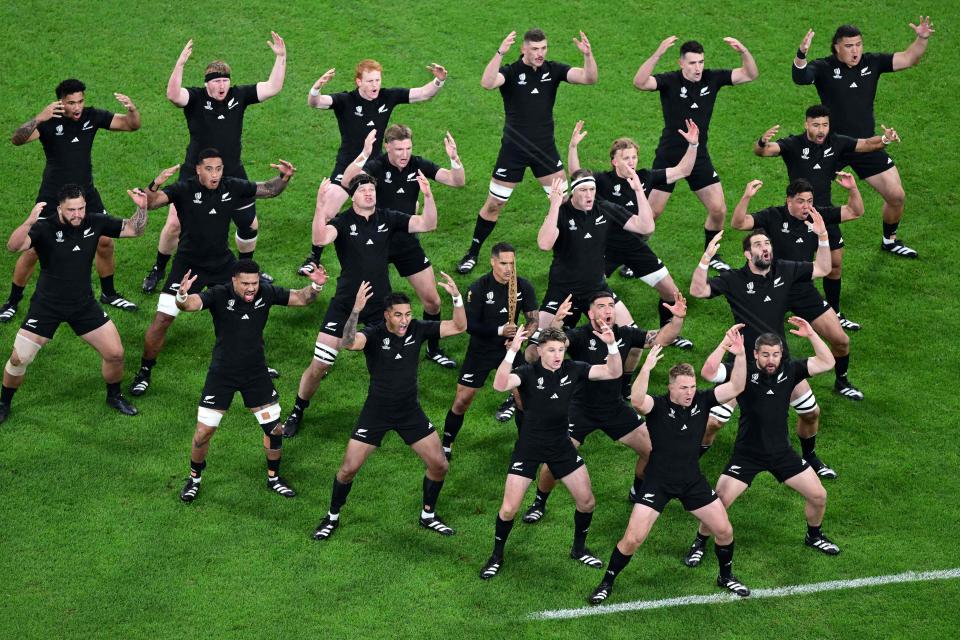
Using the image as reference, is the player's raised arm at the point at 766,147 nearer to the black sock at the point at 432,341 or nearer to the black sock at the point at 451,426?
the black sock at the point at 432,341

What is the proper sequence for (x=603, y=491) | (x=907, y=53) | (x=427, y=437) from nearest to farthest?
(x=427, y=437)
(x=603, y=491)
(x=907, y=53)

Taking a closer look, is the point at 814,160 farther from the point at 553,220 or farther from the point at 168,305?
the point at 168,305

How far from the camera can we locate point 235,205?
1647cm

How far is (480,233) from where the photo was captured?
61.2 ft

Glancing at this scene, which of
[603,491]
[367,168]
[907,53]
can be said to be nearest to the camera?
[603,491]

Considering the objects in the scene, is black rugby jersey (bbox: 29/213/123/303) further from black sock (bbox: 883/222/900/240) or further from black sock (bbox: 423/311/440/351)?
black sock (bbox: 883/222/900/240)

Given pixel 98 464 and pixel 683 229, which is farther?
pixel 683 229

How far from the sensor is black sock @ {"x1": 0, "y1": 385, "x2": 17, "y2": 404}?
16062mm

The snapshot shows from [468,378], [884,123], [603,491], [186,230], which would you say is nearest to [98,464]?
[186,230]

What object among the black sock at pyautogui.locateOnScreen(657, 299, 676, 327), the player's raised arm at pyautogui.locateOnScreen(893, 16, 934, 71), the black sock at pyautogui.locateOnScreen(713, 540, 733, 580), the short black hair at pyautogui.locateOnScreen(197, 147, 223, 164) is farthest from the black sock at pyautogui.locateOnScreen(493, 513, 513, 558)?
the player's raised arm at pyautogui.locateOnScreen(893, 16, 934, 71)

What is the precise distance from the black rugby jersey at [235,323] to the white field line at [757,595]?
3744 mm

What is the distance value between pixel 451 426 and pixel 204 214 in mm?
3469

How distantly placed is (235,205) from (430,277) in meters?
2.27

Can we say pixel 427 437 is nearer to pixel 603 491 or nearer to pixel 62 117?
pixel 603 491
